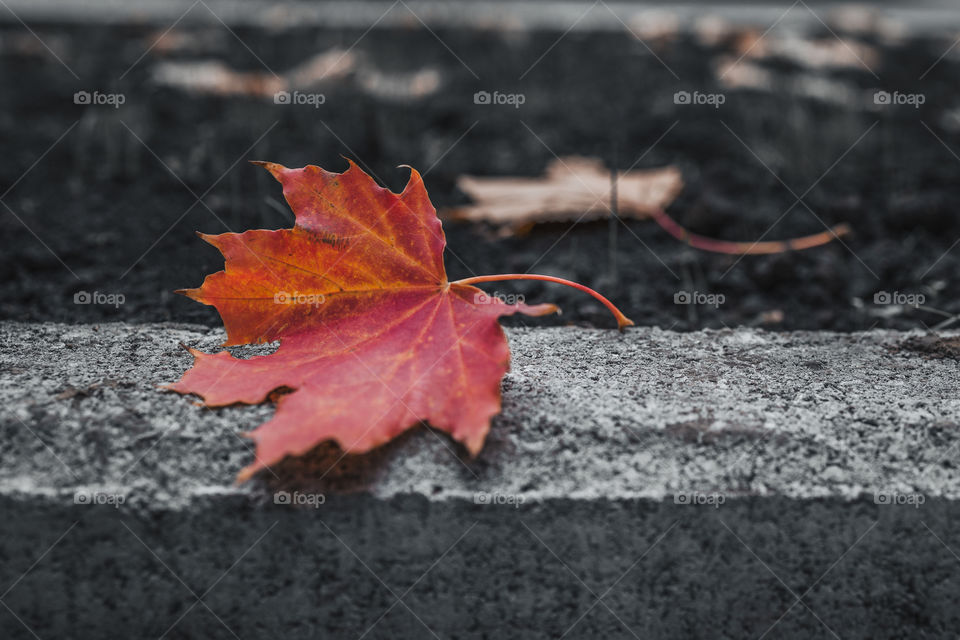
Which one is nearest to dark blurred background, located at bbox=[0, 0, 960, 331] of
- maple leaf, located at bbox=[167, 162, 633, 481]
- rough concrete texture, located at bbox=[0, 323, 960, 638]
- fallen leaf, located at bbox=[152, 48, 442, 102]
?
fallen leaf, located at bbox=[152, 48, 442, 102]

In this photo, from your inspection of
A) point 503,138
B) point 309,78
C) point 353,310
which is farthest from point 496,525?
point 309,78

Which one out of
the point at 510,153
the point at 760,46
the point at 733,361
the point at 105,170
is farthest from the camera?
the point at 760,46

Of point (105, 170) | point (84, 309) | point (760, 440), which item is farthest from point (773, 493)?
point (105, 170)

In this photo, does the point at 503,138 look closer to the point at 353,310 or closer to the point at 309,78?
the point at 309,78

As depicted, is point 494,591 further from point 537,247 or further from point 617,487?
point 537,247

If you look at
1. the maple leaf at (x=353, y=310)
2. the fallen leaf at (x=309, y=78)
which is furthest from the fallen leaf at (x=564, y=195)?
the maple leaf at (x=353, y=310)

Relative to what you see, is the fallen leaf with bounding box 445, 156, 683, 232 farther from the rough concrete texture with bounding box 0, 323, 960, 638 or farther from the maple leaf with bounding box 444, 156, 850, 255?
the rough concrete texture with bounding box 0, 323, 960, 638
